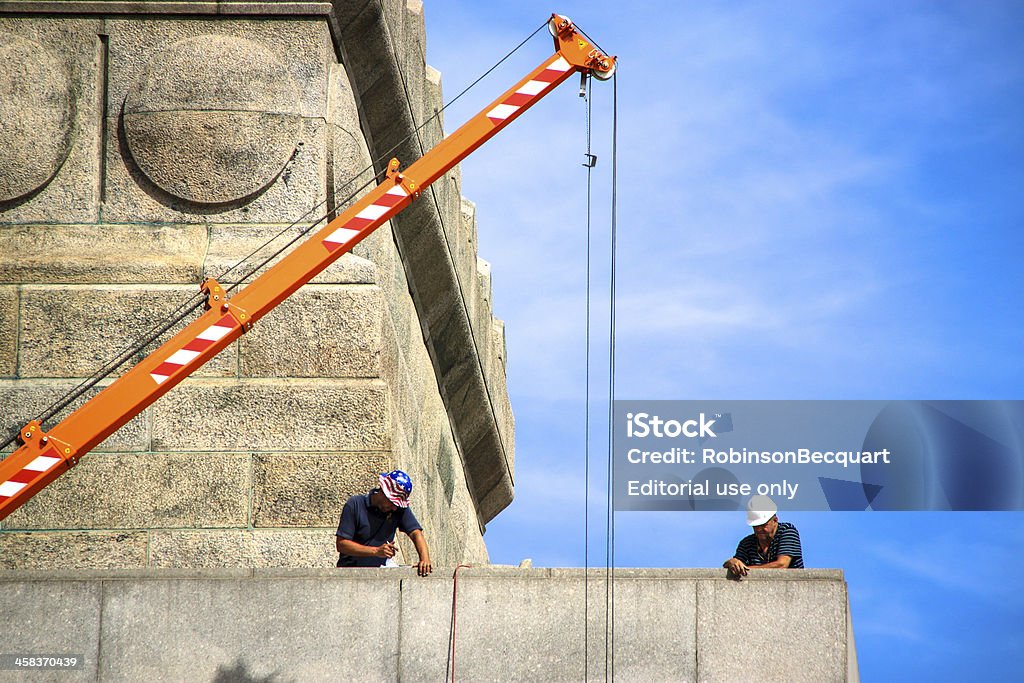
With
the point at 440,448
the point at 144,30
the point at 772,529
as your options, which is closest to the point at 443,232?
the point at 440,448

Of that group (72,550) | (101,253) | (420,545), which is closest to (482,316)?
(101,253)

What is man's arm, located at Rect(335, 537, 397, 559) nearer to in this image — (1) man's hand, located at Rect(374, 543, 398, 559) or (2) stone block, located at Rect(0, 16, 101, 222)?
(1) man's hand, located at Rect(374, 543, 398, 559)

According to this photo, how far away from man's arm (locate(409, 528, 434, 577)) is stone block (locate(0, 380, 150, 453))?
271cm

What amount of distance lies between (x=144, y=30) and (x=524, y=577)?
6.49 meters

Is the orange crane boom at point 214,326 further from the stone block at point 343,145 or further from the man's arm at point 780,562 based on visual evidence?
the man's arm at point 780,562

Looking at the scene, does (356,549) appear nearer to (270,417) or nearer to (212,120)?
(270,417)

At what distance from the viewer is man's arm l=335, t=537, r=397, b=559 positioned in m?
13.6

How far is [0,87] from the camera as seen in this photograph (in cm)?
1650

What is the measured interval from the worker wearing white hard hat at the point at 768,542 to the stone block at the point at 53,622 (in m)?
4.47

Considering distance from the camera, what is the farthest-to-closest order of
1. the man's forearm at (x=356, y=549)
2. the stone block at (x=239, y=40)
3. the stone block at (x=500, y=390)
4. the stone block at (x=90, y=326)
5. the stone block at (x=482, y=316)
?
the stone block at (x=500, y=390) → the stone block at (x=482, y=316) → the stone block at (x=239, y=40) → the stone block at (x=90, y=326) → the man's forearm at (x=356, y=549)

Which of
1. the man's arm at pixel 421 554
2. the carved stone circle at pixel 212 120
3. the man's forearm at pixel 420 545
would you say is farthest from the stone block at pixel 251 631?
the carved stone circle at pixel 212 120

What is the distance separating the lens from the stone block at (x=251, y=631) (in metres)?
12.9

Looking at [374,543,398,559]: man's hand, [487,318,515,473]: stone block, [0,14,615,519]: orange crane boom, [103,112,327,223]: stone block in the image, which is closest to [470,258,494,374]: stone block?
[487,318,515,473]: stone block

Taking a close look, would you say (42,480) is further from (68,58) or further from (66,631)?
(68,58)
